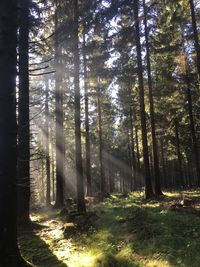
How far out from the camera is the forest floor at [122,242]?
6.98 m

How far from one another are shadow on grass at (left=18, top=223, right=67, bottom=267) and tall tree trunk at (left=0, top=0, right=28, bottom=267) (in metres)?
1.87

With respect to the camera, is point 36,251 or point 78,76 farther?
point 78,76

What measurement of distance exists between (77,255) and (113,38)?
607 inches

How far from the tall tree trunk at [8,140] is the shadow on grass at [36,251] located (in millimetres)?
1870

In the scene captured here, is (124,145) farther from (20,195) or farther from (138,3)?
(20,195)

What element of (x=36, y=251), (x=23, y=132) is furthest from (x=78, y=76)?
(x=36, y=251)

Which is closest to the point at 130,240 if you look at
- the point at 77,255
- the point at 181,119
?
the point at 77,255

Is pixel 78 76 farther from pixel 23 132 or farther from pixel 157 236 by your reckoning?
pixel 157 236

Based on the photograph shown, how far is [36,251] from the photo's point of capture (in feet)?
29.0

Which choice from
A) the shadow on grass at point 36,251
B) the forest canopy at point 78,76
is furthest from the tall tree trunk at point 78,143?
the shadow on grass at point 36,251

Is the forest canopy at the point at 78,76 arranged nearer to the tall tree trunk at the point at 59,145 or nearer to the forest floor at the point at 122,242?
the tall tree trunk at the point at 59,145

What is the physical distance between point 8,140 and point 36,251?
410 centimetres

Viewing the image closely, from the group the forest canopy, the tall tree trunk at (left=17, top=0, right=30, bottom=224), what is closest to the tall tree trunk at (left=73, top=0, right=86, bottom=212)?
the forest canopy

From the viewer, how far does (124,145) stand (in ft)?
159
